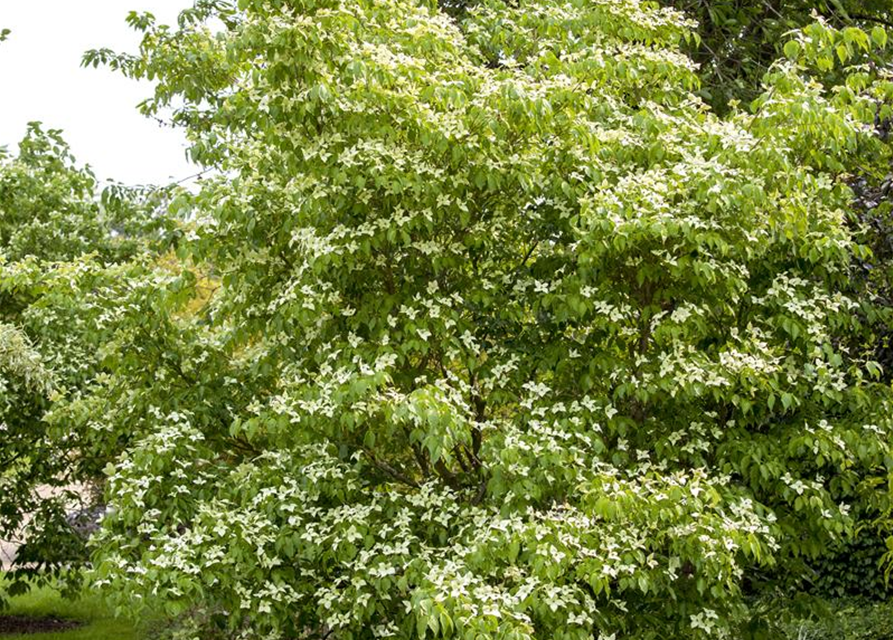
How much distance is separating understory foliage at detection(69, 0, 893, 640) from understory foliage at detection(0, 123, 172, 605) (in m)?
0.53

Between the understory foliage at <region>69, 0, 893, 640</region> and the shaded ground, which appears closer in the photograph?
the understory foliage at <region>69, 0, 893, 640</region>

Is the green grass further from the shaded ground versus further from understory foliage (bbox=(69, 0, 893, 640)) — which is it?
understory foliage (bbox=(69, 0, 893, 640))

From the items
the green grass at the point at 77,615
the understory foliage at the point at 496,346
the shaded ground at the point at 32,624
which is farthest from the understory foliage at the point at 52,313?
the shaded ground at the point at 32,624

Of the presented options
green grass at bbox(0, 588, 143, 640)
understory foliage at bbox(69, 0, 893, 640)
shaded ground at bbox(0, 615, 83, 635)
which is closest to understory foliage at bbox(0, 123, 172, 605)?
understory foliage at bbox(69, 0, 893, 640)

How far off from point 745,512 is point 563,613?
1.07 meters

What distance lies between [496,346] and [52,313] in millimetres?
3992

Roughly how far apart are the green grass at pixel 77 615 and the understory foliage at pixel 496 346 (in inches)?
226

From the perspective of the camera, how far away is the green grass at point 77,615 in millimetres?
12375

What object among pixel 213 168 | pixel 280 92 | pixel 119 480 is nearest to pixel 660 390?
pixel 280 92

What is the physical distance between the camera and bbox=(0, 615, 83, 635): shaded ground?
12.9 metres

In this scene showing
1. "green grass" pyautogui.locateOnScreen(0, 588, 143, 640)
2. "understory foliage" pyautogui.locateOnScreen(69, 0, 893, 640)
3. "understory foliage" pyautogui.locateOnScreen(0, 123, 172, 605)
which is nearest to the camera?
"understory foliage" pyautogui.locateOnScreen(69, 0, 893, 640)

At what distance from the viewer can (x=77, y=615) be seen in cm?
1409

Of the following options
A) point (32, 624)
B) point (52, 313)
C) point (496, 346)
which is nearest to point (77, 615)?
point (32, 624)

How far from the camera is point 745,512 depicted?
539 cm
